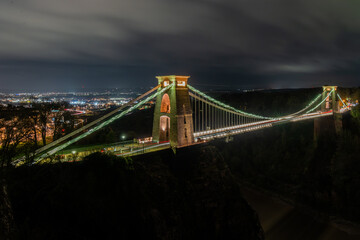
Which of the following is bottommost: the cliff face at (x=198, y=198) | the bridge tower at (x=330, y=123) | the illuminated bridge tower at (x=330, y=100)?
the cliff face at (x=198, y=198)

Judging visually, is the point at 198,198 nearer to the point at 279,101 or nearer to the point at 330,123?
the point at 330,123

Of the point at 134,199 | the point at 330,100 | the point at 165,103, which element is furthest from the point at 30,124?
A: the point at 330,100

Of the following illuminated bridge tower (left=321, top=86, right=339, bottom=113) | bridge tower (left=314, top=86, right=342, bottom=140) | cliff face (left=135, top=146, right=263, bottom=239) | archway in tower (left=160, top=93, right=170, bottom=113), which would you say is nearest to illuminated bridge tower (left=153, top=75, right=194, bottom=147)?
archway in tower (left=160, top=93, right=170, bottom=113)

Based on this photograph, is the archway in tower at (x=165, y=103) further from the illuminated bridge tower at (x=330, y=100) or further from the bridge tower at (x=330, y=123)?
the illuminated bridge tower at (x=330, y=100)

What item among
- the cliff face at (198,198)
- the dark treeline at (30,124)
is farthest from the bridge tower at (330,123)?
the dark treeline at (30,124)

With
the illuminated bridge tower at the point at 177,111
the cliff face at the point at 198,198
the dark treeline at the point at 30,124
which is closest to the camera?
the dark treeline at the point at 30,124

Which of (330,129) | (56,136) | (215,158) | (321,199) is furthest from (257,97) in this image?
(56,136)
